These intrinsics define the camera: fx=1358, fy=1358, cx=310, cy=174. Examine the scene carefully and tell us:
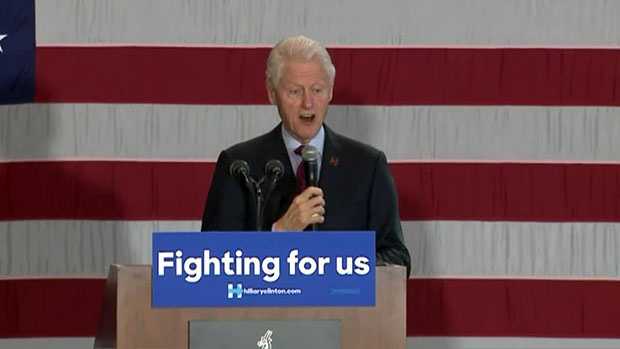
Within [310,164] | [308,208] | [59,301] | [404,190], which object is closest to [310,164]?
[310,164]

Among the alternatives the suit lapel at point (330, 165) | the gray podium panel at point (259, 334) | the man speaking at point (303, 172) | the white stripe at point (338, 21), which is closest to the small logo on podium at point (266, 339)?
the gray podium panel at point (259, 334)

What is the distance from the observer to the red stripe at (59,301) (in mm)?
4602

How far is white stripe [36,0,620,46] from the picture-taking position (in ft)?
15.1

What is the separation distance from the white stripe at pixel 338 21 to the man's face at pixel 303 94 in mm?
1099

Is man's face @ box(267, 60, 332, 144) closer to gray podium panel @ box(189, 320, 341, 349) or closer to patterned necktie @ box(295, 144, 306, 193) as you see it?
patterned necktie @ box(295, 144, 306, 193)

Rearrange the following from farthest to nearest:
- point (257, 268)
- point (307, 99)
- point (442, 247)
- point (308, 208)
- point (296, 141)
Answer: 1. point (442, 247)
2. point (296, 141)
3. point (307, 99)
4. point (308, 208)
5. point (257, 268)

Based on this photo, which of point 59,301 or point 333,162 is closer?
point 333,162

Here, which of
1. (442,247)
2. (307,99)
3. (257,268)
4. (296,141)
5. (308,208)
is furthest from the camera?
(442,247)

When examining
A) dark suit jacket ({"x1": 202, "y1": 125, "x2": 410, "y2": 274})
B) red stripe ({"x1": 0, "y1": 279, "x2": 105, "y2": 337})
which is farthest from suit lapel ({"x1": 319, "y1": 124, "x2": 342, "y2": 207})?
red stripe ({"x1": 0, "y1": 279, "x2": 105, "y2": 337})

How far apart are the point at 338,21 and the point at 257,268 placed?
1981 millimetres

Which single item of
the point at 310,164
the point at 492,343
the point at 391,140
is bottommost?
the point at 492,343

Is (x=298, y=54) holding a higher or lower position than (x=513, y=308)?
higher

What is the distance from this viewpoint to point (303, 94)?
11.5 ft

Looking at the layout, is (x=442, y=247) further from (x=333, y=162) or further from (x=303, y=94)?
(x=303, y=94)
